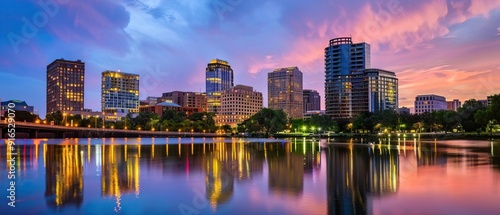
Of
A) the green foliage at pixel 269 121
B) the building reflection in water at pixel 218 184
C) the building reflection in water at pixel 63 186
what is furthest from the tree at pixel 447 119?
the building reflection in water at pixel 63 186

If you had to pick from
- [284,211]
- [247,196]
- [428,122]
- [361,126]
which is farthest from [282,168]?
[361,126]

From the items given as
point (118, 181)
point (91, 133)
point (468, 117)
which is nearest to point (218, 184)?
point (118, 181)

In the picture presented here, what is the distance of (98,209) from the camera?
55.0 feet

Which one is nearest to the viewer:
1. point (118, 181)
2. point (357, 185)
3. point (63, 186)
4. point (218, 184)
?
point (63, 186)

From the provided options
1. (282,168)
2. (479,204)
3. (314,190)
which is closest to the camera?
(479,204)

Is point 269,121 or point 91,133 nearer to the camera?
point 91,133

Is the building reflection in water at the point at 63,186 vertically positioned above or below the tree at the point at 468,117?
below

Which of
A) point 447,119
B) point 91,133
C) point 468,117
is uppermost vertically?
point 468,117

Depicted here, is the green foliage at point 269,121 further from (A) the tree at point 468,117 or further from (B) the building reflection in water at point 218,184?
(B) the building reflection in water at point 218,184

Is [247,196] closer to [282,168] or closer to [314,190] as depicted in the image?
[314,190]

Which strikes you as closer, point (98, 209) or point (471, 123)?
point (98, 209)

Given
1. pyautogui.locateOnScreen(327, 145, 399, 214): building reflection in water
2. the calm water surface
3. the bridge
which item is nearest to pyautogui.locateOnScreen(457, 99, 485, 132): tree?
the bridge

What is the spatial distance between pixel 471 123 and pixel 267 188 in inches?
6056

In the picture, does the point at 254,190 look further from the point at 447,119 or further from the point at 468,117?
the point at 468,117
